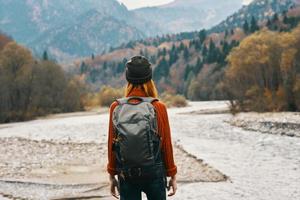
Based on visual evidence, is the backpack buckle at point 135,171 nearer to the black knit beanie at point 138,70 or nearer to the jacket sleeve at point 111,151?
the jacket sleeve at point 111,151

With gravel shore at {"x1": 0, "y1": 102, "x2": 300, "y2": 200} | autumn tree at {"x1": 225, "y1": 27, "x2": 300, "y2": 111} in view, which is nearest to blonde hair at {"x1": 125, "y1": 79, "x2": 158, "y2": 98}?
gravel shore at {"x1": 0, "y1": 102, "x2": 300, "y2": 200}

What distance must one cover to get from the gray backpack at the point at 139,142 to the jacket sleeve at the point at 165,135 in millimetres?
52

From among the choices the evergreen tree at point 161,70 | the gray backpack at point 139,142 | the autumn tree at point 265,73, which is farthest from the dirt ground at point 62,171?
the evergreen tree at point 161,70

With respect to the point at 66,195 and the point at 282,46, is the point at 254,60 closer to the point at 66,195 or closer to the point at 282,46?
the point at 282,46

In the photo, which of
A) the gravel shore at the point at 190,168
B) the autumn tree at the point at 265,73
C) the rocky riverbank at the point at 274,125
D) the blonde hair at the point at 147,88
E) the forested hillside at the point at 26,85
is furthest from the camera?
the forested hillside at the point at 26,85

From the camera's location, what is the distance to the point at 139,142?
4176 millimetres

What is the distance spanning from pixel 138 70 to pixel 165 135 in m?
0.68

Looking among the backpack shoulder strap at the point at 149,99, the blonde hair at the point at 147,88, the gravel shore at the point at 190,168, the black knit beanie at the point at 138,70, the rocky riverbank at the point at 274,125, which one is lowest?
the rocky riverbank at the point at 274,125

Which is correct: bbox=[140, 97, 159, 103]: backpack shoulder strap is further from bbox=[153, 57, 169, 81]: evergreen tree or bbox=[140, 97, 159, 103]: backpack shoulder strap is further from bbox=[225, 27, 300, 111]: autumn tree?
bbox=[153, 57, 169, 81]: evergreen tree

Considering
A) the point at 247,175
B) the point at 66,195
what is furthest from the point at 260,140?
the point at 66,195

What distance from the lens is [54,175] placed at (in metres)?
17.2

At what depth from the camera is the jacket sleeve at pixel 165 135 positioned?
14.0ft

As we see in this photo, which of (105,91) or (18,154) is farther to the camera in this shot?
(105,91)

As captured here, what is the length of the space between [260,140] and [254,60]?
85.6ft
